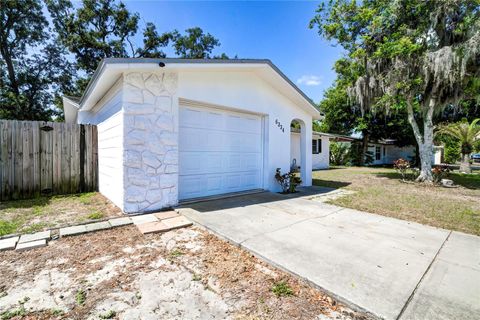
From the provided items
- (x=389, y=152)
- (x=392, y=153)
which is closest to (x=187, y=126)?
(x=389, y=152)

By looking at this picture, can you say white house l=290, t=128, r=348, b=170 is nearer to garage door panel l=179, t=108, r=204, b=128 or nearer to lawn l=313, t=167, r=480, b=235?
lawn l=313, t=167, r=480, b=235

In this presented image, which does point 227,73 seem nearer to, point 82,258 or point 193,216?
point 193,216

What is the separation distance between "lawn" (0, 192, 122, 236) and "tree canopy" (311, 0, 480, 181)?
38.9ft

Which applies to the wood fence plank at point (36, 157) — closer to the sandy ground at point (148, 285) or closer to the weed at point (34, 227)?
the weed at point (34, 227)

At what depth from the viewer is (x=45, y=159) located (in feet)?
20.2

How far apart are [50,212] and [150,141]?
8.40 ft

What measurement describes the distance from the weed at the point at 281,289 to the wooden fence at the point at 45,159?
264 inches

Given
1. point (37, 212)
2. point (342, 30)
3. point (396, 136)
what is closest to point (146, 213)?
point (37, 212)

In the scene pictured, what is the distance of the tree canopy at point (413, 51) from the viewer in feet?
29.3

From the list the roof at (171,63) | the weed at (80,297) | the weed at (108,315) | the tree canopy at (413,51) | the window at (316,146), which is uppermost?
the tree canopy at (413,51)

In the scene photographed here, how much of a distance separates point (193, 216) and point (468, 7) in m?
13.3

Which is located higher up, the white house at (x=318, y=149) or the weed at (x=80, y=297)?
the white house at (x=318, y=149)

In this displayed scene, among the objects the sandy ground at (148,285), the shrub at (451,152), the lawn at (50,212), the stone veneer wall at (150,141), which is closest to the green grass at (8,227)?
the lawn at (50,212)

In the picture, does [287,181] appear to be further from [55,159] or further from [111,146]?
[55,159]
